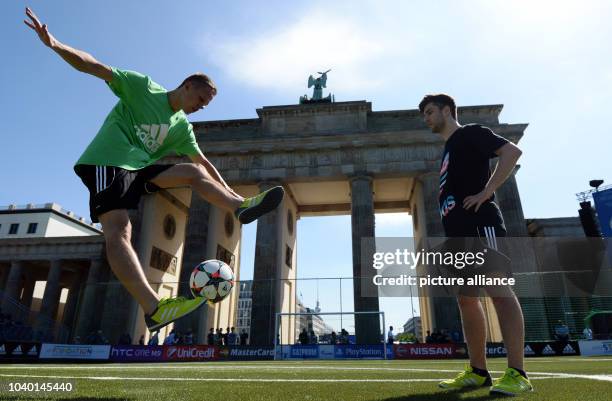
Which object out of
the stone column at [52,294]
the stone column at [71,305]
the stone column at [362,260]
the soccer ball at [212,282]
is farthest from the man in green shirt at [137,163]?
the stone column at [71,305]

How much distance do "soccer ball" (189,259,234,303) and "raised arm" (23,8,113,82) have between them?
1.64m

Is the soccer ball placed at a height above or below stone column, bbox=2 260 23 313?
below

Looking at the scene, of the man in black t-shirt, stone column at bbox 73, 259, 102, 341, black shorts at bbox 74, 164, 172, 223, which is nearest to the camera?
black shorts at bbox 74, 164, 172, 223

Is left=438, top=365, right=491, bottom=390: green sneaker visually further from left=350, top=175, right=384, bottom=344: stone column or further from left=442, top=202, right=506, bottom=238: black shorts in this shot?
left=350, top=175, right=384, bottom=344: stone column

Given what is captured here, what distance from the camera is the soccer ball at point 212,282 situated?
117 inches

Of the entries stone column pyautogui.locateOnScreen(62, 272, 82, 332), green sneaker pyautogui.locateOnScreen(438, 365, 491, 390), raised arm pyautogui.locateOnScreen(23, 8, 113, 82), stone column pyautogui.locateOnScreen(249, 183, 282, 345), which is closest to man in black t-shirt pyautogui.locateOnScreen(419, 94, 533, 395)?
green sneaker pyautogui.locateOnScreen(438, 365, 491, 390)

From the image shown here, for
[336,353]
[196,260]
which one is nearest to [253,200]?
[336,353]

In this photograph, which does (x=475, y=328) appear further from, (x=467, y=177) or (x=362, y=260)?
(x=362, y=260)

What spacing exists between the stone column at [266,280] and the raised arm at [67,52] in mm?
17766

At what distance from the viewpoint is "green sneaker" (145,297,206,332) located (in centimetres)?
235

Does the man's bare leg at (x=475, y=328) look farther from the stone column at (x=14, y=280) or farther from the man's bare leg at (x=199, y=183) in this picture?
the stone column at (x=14, y=280)

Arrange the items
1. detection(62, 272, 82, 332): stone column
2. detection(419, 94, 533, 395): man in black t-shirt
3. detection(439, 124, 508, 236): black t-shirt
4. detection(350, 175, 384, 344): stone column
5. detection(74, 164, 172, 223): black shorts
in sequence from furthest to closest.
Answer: detection(62, 272, 82, 332): stone column < detection(350, 175, 384, 344): stone column < detection(439, 124, 508, 236): black t-shirt < detection(419, 94, 533, 395): man in black t-shirt < detection(74, 164, 172, 223): black shorts

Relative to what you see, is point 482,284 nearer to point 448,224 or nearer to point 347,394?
point 448,224

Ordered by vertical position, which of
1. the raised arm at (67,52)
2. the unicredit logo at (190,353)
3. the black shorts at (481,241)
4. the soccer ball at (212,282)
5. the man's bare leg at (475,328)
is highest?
the raised arm at (67,52)
